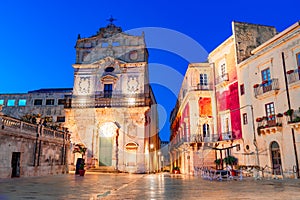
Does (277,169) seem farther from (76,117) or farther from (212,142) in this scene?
(76,117)

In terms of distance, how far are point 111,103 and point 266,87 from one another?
18299mm

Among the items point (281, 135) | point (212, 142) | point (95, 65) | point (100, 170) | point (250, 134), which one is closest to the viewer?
point (281, 135)

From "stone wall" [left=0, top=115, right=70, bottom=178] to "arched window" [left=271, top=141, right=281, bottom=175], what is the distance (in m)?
17.9

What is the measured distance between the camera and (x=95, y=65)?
3344 centimetres

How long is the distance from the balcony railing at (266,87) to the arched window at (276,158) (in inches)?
163

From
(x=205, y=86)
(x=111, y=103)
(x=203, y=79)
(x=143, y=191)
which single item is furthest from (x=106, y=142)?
(x=143, y=191)

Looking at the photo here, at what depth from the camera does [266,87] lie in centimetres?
2019

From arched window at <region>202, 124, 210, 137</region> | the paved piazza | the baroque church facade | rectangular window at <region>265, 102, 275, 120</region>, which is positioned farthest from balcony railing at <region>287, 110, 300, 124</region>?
the baroque church facade

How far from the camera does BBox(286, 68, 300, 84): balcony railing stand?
695 inches

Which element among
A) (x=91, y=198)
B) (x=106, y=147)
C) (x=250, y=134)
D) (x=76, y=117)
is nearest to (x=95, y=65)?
(x=76, y=117)

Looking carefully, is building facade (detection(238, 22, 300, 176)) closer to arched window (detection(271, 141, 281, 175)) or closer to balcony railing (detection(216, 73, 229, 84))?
arched window (detection(271, 141, 281, 175))

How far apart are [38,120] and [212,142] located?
1686cm

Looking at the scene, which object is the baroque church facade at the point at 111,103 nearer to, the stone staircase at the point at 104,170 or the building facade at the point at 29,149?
the stone staircase at the point at 104,170

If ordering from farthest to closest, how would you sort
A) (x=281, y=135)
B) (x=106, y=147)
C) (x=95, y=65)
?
(x=95, y=65), (x=106, y=147), (x=281, y=135)
